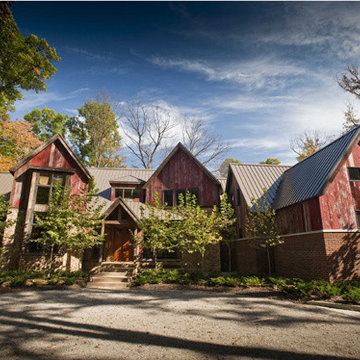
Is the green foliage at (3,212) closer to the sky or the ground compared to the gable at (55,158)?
closer to the ground

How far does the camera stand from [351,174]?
12.9 m

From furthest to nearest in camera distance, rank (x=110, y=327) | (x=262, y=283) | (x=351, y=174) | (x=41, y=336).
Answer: (x=351, y=174), (x=262, y=283), (x=110, y=327), (x=41, y=336)

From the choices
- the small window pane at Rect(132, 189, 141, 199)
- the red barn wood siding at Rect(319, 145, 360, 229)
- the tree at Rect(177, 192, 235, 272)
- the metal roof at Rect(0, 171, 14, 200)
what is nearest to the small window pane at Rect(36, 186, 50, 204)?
the metal roof at Rect(0, 171, 14, 200)

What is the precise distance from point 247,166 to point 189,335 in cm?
1642

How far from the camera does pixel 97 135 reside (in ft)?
111

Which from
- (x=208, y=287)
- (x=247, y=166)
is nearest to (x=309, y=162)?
(x=247, y=166)

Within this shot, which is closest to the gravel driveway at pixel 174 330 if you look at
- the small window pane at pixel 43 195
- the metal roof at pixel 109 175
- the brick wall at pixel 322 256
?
the brick wall at pixel 322 256

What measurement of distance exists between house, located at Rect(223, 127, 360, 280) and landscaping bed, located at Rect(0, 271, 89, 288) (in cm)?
1042

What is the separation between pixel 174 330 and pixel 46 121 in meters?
36.2

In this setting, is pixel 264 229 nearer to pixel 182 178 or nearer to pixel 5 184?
pixel 182 178

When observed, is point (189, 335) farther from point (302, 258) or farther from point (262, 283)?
point (302, 258)

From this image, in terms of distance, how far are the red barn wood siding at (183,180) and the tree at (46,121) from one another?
20272 millimetres

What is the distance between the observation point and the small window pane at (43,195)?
17.2 metres

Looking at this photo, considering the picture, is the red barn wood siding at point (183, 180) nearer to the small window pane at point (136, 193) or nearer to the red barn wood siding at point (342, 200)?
the small window pane at point (136, 193)
